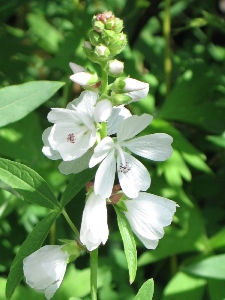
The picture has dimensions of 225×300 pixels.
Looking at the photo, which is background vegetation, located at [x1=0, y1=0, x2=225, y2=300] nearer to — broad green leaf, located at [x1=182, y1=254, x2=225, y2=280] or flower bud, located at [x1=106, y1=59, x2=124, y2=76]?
broad green leaf, located at [x1=182, y1=254, x2=225, y2=280]

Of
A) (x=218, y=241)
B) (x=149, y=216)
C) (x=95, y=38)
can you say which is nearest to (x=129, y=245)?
(x=149, y=216)

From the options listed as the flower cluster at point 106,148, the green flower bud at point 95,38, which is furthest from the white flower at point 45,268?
the green flower bud at point 95,38

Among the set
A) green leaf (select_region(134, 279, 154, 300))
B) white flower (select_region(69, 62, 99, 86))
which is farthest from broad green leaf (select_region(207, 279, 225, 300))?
white flower (select_region(69, 62, 99, 86))

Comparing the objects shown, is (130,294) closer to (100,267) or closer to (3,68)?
(100,267)

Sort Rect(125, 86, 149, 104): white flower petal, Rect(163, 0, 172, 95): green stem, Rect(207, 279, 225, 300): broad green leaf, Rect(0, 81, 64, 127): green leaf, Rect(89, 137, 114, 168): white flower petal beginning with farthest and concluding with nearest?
1. Rect(163, 0, 172, 95): green stem
2. Rect(207, 279, 225, 300): broad green leaf
3. Rect(0, 81, 64, 127): green leaf
4. Rect(125, 86, 149, 104): white flower petal
5. Rect(89, 137, 114, 168): white flower petal

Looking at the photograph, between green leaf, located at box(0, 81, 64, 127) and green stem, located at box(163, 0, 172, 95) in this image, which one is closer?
green leaf, located at box(0, 81, 64, 127)

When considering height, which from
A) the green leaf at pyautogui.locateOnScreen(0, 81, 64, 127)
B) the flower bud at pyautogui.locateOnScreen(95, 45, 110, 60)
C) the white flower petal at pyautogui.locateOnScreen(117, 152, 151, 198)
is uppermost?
the flower bud at pyautogui.locateOnScreen(95, 45, 110, 60)

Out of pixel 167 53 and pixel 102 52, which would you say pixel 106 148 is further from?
pixel 167 53
